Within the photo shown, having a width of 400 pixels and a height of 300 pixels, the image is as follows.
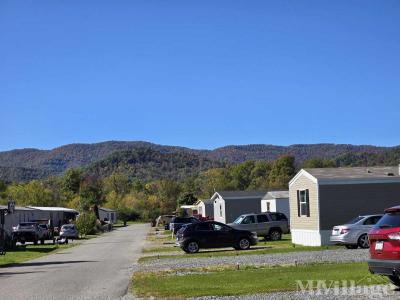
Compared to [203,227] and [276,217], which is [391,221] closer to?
[203,227]

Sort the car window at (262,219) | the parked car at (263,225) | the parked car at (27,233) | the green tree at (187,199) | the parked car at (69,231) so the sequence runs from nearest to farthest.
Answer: the parked car at (263,225)
the car window at (262,219)
the parked car at (27,233)
the parked car at (69,231)
the green tree at (187,199)

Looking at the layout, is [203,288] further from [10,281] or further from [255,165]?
[255,165]

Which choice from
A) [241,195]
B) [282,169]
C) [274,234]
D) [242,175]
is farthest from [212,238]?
[242,175]

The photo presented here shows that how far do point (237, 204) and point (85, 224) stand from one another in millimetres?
17902

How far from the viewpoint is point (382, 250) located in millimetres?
12250

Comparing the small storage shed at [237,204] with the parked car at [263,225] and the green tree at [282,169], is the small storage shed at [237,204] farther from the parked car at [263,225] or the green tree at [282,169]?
the green tree at [282,169]

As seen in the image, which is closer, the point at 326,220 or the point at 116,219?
the point at 326,220

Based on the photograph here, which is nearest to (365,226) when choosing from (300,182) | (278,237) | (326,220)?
(326,220)

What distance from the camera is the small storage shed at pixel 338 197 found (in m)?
29.9

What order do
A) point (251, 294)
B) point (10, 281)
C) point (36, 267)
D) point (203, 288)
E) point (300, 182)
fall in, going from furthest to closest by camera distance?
1. point (300, 182)
2. point (36, 267)
3. point (10, 281)
4. point (203, 288)
5. point (251, 294)

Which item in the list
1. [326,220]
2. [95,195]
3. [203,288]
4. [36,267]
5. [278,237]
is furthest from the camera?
[95,195]

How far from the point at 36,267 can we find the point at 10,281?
5.81 meters

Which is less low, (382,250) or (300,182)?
(300,182)

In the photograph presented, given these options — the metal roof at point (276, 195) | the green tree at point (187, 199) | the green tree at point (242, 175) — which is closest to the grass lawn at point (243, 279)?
the metal roof at point (276, 195)
